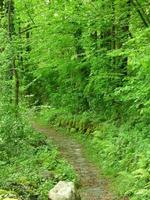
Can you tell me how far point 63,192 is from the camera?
10.7 metres

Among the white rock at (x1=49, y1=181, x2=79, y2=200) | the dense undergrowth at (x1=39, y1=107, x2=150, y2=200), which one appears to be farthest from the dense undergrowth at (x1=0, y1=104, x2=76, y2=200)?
the dense undergrowth at (x1=39, y1=107, x2=150, y2=200)

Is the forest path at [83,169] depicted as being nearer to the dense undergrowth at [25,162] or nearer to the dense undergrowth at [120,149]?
the dense undergrowth at [120,149]

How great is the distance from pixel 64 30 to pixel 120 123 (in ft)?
20.3

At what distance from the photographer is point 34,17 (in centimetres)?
2203

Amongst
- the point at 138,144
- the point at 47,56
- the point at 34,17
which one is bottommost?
the point at 138,144

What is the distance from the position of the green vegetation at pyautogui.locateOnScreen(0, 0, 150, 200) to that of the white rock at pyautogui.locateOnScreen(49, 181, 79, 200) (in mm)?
1069

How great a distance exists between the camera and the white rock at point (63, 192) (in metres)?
10.5

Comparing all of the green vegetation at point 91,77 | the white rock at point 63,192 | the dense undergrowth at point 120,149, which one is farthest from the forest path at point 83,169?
the white rock at point 63,192

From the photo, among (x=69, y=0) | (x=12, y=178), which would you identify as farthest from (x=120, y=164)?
(x=69, y=0)

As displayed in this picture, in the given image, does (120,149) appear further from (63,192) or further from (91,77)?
(91,77)

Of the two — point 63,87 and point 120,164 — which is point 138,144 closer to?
point 120,164

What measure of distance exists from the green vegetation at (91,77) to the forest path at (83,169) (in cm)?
48

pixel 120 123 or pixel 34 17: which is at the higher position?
pixel 34 17

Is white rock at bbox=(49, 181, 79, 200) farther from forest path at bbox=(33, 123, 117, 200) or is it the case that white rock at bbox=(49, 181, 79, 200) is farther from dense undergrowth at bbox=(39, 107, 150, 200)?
dense undergrowth at bbox=(39, 107, 150, 200)
